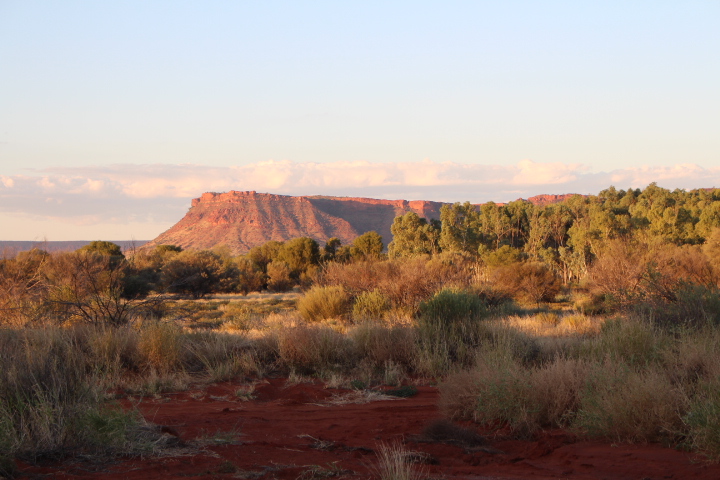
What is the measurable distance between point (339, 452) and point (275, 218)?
112 meters

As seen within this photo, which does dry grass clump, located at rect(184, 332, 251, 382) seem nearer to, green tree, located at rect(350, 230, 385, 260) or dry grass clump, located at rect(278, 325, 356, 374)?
dry grass clump, located at rect(278, 325, 356, 374)

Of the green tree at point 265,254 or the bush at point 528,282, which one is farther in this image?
the green tree at point 265,254

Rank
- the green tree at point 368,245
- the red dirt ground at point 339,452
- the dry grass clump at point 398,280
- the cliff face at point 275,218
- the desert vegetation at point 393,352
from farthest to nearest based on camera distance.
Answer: the cliff face at point 275,218, the green tree at point 368,245, the dry grass clump at point 398,280, the desert vegetation at point 393,352, the red dirt ground at point 339,452

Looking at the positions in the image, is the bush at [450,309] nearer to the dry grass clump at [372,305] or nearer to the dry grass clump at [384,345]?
the dry grass clump at [384,345]

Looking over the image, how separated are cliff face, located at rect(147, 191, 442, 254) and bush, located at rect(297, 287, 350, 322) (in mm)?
83517

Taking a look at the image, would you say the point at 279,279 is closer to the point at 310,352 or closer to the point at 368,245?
the point at 368,245

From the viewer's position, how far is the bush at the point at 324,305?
18.5 meters

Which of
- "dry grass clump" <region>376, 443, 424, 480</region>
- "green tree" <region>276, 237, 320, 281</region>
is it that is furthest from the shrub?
"dry grass clump" <region>376, 443, 424, 480</region>

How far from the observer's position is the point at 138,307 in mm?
13172

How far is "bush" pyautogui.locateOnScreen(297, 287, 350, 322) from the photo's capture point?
18469 millimetres

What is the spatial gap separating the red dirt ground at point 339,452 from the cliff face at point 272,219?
9452 centimetres

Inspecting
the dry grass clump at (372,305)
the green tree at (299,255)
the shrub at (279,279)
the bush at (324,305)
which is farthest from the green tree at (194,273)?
the dry grass clump at (372,305)

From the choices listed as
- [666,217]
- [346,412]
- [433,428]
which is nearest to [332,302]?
[346,412]

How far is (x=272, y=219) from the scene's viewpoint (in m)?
117
